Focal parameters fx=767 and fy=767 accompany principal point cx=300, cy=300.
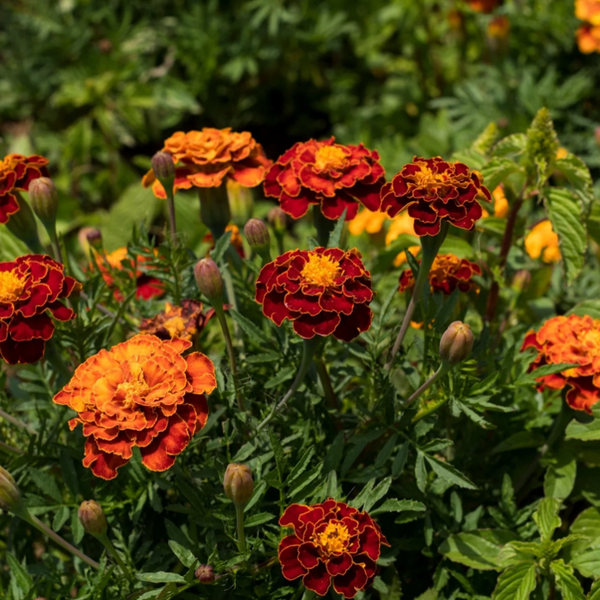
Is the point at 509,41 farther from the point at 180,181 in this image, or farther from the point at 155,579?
the point at 155,579

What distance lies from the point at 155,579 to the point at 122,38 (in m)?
2.50

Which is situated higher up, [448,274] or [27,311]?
[27,311]

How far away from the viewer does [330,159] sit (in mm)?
1158

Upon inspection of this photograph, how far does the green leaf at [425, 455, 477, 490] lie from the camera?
103 cm

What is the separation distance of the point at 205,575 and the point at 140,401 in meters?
0.23

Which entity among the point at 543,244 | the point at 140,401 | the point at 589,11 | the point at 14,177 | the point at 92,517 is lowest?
the point at 543,244

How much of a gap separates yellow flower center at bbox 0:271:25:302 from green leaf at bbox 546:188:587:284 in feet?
2.89

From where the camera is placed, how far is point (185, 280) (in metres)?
1.32

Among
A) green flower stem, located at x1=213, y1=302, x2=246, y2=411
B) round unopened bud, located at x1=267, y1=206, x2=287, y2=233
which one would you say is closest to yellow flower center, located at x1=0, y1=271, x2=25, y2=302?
green flower stem, located at x1=213, y1=302, x2=246, y2=411

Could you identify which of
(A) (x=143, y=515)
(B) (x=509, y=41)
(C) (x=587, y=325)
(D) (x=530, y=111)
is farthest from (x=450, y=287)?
(B) (x=509, y=41)

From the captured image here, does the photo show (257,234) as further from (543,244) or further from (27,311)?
(543,244)

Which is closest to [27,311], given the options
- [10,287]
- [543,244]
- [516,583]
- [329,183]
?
[10,287]

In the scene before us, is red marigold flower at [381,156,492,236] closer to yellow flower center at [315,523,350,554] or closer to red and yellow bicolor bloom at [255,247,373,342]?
red and yellow bicolor bloom at [255,247,373,342]

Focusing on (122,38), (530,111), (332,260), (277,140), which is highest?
(332,260)
